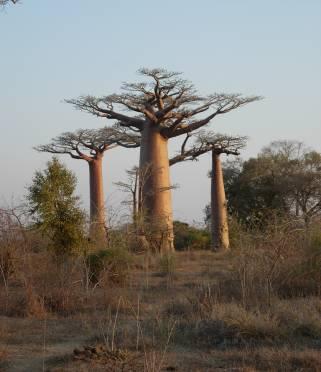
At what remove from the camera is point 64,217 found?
10703 mm

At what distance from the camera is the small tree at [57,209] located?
1050cm

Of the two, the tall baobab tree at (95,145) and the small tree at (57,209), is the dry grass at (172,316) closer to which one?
the small tree at (57,209)

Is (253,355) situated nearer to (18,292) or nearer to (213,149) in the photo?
(18,292)

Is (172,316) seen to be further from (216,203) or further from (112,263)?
(216,203)

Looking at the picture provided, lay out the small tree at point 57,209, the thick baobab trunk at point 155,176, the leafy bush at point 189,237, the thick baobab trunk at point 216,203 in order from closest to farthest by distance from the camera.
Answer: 1. the small tree at point 57,209
2. the thick baobab trunk at point 155,176
3. the thick baobab trunk at point 216,203
4. the leafy bush at point 189,237

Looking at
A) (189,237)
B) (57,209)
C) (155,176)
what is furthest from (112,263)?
(189,237)

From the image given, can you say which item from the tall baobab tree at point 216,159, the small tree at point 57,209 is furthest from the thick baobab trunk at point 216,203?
the small tree at point 57,209

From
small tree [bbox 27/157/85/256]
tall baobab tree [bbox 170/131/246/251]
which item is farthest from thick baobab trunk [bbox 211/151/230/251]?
small tree [bbox 27/157/85/256]

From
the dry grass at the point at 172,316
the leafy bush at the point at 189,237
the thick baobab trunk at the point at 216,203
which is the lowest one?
the dry grass at the point at 172,316

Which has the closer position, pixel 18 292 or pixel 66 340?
pixel 66 340

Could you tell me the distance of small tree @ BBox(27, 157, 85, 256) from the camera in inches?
413

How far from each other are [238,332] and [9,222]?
3766 millimetres

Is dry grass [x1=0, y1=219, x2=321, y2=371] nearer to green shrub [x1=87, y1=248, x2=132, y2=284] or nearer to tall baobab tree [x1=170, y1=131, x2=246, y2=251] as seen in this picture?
green shrub [x1=87, y1=248, x2=132, y2=284]

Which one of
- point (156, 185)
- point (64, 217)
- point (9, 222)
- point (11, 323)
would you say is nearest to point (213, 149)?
point (156, 185)
